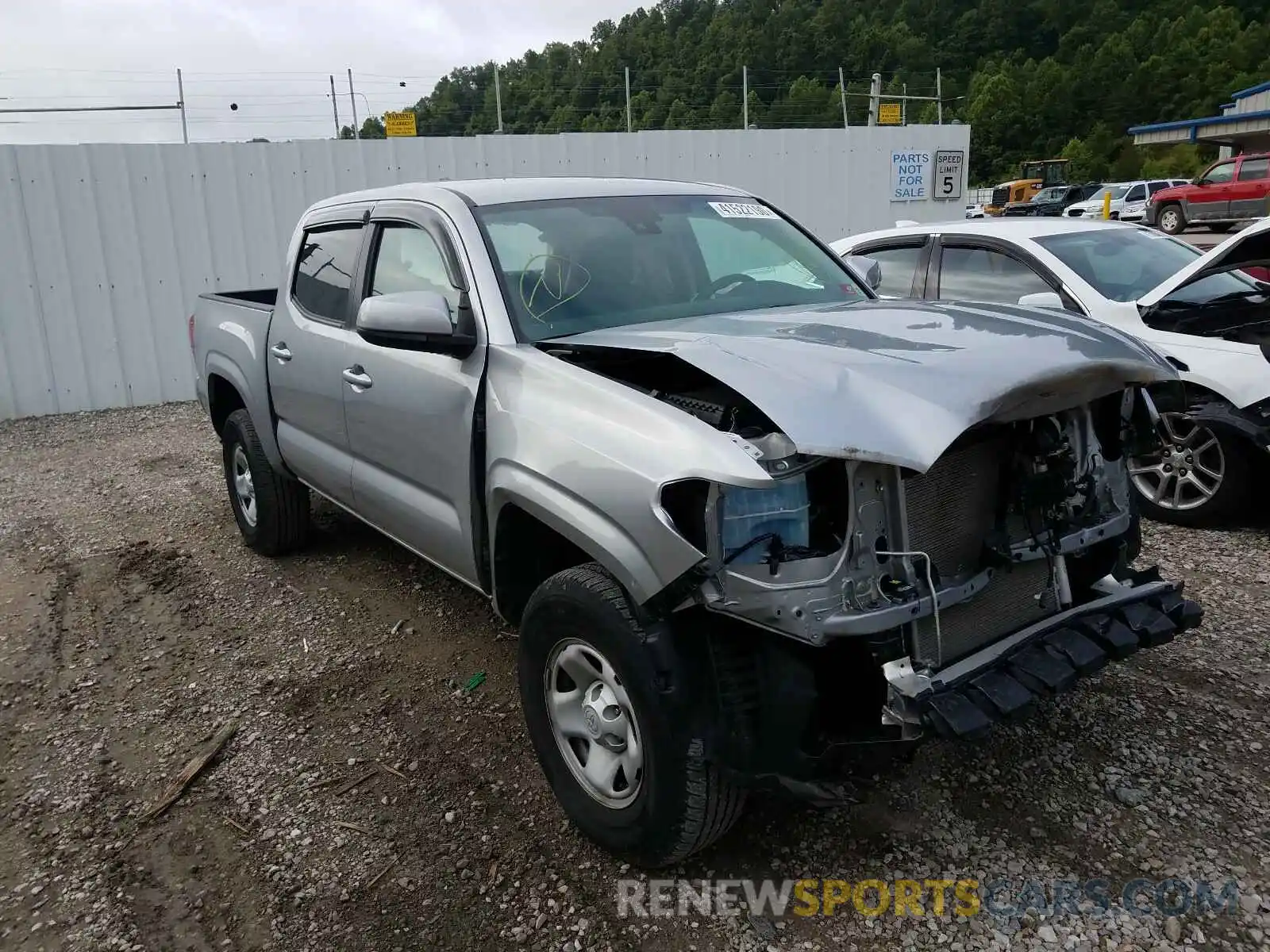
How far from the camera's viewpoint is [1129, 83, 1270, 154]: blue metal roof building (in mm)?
50656

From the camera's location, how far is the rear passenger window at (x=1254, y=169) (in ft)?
82.6

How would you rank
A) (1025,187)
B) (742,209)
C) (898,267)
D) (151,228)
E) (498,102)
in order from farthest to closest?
(1025,187) → (498,102) → (151,228) → (898,267) → (742,209)

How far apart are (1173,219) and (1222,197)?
166 centimetres

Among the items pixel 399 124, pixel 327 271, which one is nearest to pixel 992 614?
pixel 327 271

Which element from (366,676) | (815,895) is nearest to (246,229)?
(366,676)

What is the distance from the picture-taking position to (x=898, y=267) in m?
6.77

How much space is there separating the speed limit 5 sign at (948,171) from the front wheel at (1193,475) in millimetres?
8290

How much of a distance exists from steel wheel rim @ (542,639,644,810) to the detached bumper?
0.72 m

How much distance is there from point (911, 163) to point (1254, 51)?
280ft

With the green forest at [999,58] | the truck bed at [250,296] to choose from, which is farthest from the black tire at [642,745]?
the green forest at [999,58]

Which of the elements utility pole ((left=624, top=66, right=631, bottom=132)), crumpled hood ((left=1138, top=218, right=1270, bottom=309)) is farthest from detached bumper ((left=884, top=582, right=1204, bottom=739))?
utility pole ((left=624, top=66, right=631, bottom=132))

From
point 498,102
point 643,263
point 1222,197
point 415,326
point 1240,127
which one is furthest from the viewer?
point 1240,127

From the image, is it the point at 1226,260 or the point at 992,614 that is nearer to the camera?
the point at 992,614

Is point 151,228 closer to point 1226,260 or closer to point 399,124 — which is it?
point 399,124
